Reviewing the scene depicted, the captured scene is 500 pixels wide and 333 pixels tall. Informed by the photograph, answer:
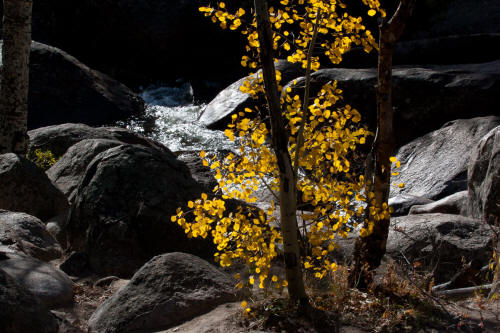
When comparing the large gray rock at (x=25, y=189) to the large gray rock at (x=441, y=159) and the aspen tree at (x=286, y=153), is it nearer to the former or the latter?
the aspen tree at (x=286, y=153)

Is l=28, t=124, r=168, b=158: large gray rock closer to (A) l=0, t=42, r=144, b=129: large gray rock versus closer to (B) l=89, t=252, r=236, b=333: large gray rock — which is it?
(A) l=0, t=42, r=144, b=129: large gray rock

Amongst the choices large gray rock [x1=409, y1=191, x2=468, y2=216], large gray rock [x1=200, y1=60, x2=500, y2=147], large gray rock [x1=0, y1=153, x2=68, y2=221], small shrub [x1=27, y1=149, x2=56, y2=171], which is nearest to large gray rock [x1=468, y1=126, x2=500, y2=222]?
large gray rock [x1=409, y1=191, x2=468, y2=216]

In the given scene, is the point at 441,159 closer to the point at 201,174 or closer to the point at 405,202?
the point at 405,202

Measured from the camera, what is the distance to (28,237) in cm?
537

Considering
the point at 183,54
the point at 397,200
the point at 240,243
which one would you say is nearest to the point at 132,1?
the point at 183,54

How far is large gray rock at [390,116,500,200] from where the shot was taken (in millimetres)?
8082

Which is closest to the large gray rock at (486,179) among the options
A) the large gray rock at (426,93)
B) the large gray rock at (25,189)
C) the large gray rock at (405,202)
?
the large gray rock at (405,202)

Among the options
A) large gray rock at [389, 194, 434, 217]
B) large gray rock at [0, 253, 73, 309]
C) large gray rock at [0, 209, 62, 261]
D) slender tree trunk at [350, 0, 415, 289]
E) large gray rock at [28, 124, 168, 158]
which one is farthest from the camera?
large gray rock at [28, 124, 168, 158]

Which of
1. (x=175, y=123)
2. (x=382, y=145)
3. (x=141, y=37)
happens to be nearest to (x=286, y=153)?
(x=382, y=145)

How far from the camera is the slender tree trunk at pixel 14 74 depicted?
711 centimetres

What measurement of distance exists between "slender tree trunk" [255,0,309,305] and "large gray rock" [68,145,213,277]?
88.0 inches

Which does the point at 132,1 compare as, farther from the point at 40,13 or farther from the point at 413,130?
the point at 413,130

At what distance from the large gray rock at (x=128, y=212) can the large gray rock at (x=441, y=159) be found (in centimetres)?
396

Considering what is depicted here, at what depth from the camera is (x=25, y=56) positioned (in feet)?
23.7
